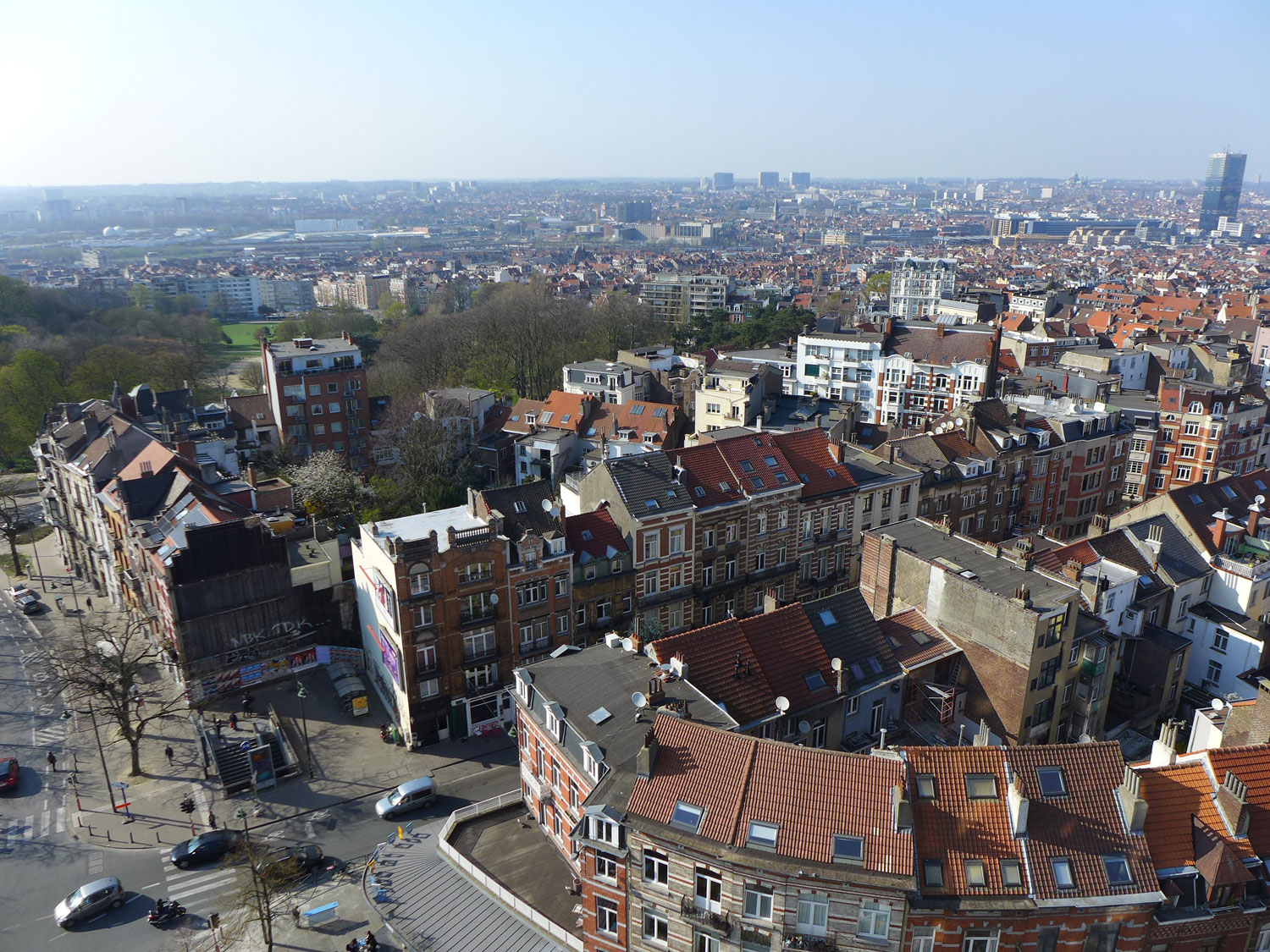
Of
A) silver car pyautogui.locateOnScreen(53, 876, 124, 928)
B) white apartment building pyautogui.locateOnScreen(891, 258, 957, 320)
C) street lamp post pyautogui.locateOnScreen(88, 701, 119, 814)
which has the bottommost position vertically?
street lamp post pyautogui.locateOnScreen(88, 701, 119, 814)

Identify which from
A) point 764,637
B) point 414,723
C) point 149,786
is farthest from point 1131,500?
point 149,786

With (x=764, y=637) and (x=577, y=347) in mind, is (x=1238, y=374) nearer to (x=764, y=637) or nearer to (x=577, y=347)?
(x=577, y=347)

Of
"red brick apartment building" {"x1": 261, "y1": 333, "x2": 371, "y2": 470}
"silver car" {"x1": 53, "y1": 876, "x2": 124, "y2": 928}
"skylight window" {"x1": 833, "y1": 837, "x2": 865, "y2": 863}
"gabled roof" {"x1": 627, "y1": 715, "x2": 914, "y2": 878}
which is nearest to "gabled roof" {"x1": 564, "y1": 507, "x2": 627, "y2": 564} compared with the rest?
"gabled roof" {"x1": 627, "y1": 715, "x2": 914, "y2": 878}

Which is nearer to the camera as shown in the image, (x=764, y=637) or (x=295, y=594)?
(x=764, y=637)

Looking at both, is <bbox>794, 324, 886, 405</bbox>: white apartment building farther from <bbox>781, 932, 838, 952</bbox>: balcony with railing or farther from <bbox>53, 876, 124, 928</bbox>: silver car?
<bbox>53, 876, 124, 928</bbox>: silver car

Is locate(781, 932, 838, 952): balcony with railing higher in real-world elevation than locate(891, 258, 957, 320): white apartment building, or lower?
lower

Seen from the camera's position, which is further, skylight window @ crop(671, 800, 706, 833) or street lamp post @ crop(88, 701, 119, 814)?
street lamp post @ crop(88, 701, 119, 814)

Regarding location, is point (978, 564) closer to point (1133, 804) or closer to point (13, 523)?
point (1133, 804)
